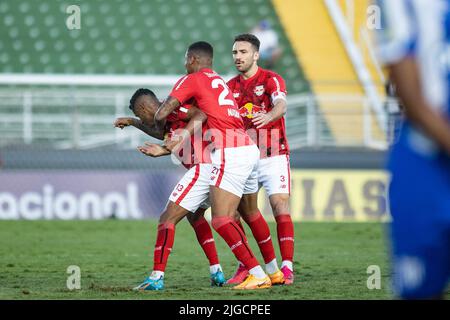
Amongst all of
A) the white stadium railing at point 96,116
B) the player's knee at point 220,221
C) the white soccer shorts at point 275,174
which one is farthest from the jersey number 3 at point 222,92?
the white stadium railing at point 96,116

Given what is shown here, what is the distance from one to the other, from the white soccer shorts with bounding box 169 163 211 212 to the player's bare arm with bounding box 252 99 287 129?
59cm

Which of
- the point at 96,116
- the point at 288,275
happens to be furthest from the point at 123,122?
the point at 96,116

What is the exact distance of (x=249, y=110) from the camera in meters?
8.24

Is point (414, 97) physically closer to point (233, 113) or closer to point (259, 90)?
A: point (233, 113)

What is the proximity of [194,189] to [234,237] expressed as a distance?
0.50m

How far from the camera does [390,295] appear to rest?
7066 mm

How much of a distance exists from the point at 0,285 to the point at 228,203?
2.05 metres

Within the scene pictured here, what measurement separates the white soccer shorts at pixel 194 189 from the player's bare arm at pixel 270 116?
591 mm

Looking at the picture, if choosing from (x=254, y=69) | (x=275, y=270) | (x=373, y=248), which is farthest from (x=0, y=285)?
(x=373, y=248)

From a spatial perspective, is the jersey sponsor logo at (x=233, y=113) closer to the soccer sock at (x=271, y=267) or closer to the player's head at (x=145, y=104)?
the player's head at (x=145, y=104)

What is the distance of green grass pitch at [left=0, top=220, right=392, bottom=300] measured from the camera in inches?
279

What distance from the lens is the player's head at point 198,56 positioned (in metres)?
7.43

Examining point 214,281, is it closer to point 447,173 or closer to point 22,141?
point 447,173

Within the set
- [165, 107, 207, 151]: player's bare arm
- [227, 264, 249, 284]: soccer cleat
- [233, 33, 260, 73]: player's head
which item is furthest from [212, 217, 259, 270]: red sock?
[233, 33, 260, 73]: player's head
